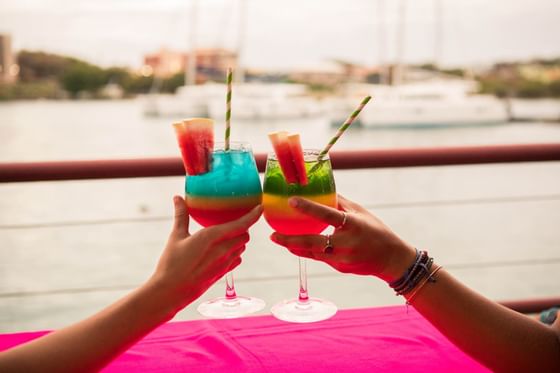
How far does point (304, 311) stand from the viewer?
112 cm

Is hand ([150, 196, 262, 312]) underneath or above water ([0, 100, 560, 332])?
above

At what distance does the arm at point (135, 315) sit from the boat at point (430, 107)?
102 ft

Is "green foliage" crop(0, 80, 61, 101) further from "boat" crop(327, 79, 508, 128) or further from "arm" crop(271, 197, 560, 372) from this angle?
"arm" crop(271, 197, 560, 372)

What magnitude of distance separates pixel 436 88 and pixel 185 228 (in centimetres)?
3426

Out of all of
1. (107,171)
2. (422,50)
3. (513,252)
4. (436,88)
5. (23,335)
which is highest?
(422,50)

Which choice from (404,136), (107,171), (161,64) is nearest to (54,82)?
(161,64)

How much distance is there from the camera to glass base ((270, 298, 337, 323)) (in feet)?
3.59

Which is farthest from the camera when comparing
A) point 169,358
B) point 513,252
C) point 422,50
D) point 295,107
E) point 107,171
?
point 295,107

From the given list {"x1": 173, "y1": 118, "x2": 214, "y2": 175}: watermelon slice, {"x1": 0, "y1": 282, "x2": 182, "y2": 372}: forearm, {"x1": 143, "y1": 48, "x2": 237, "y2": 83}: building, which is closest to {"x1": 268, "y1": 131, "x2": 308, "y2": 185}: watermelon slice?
{"x1": 173, "y1": 118, "x2": 214, "y2": 175}: watermelon slice

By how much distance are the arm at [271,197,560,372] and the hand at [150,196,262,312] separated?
0.49 ft

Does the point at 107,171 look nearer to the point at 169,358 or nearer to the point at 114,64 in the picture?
the point at 169,358

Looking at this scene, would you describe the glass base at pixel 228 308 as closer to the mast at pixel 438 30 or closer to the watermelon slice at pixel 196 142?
the watermelon slice at pixel 196 142

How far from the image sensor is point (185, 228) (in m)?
0.82

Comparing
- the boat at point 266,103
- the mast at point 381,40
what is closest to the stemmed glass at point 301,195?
the mast at point 381,40
